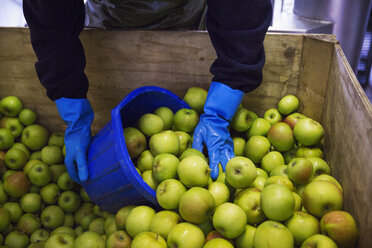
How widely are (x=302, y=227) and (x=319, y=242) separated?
97 mm

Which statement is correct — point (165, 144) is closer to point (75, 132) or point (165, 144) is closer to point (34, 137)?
point (75, 132)

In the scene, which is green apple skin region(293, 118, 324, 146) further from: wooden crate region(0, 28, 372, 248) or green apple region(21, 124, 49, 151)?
green apple region(21, 124, 49, 151)

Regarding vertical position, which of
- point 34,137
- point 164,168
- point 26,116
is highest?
point 164,168

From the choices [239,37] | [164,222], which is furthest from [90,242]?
[239,37]

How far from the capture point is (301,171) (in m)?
1.31

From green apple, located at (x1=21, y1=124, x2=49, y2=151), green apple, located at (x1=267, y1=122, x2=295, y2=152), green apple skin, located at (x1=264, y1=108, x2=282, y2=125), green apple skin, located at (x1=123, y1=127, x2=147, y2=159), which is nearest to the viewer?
green apple skin, located at (x1=123, y1=127, x2=147, y2=159)

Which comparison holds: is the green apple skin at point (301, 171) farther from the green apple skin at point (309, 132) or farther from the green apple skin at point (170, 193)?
the green apple skin at point (170, 193)

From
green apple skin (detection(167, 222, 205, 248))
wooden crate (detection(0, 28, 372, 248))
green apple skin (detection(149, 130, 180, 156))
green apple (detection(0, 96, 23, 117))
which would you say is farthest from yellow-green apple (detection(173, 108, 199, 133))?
green apple (detection(0, 96, 23, 117))

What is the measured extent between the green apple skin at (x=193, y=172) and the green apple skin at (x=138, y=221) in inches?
8.4

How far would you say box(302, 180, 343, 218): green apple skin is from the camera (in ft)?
3.88

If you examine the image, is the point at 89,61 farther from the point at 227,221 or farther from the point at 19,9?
the point at 19,9

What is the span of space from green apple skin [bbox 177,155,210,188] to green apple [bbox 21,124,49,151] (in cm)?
126

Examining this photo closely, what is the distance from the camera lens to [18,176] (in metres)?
1.83

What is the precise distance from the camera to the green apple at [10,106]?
210cm
